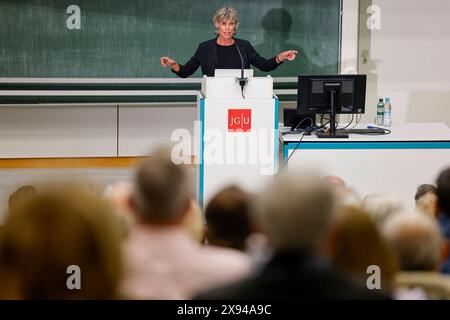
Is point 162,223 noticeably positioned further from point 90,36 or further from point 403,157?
point 90,36

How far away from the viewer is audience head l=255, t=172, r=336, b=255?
5.81 ft

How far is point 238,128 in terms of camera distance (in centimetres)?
547

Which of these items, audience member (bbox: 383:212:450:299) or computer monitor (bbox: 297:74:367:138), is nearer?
audience member (bbox: 383:212:450:299)

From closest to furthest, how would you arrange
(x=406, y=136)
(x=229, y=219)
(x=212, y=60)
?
(x=229, y=219) < (x=406, y=136) < (x=212, y=60)

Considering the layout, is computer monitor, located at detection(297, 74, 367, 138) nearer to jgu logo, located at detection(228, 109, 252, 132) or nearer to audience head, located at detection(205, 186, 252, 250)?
jgu logo, located at detection(228, 109, 252, 132)

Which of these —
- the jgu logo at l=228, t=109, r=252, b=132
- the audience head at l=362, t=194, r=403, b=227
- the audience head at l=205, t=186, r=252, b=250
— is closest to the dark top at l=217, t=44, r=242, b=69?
the jgu logo at l=228, t=109, r=252, b=132

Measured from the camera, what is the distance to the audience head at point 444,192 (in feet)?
9.09

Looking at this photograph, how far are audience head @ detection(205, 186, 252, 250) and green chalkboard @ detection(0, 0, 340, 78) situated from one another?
493cm

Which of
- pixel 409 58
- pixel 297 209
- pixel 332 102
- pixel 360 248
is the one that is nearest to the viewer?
pixel 297 209

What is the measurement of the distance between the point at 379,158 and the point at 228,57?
1.51 meters

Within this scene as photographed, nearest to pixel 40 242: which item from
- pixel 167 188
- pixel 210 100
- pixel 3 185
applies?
pixel 167 188

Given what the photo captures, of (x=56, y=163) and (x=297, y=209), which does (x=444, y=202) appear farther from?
(x=56, y=163)

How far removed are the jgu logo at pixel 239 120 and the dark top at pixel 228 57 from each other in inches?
36.6

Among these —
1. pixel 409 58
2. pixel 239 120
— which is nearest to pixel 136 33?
pixel 239 120
